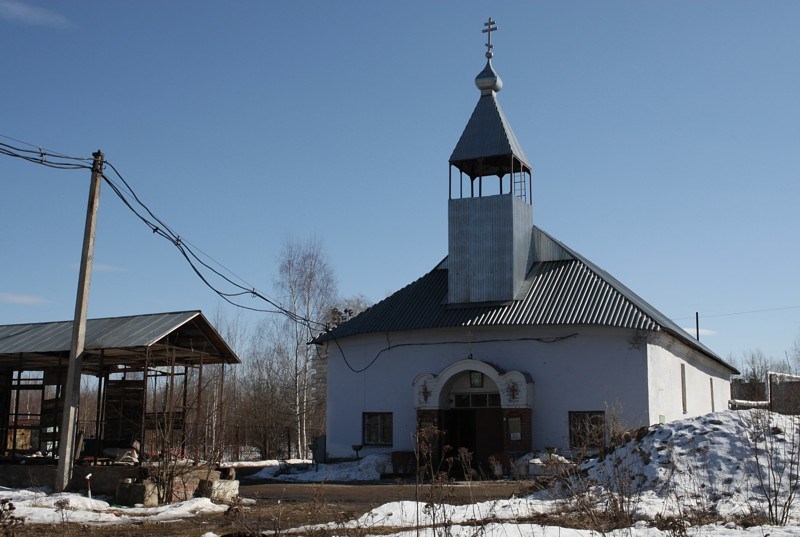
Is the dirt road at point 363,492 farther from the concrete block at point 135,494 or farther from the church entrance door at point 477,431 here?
the church entrance door at point 477,431

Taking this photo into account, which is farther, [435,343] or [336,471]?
[435,343]

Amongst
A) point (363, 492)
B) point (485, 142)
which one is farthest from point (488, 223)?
point (363, 492)

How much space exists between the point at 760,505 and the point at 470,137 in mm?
19298

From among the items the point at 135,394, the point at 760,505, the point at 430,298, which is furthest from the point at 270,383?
the point at 760,505

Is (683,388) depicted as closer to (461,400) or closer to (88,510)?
(461,400)

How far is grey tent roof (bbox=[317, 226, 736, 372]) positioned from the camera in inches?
1023

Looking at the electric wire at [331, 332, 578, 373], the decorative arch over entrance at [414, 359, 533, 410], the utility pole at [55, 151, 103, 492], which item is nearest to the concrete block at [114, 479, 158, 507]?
the utility pole at [55, 151, 103, 492]

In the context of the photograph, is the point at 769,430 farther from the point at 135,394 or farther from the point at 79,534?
the point at 135,394

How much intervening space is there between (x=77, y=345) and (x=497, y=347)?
44.2 ft

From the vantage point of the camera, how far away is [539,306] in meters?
27.1

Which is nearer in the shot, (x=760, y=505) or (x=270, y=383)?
(x=760, y=505)

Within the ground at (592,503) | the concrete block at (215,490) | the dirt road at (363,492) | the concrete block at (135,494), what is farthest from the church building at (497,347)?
the concrete block at (135,494)

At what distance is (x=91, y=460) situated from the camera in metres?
18.5

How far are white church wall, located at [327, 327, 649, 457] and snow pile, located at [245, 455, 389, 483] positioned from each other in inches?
47.3
